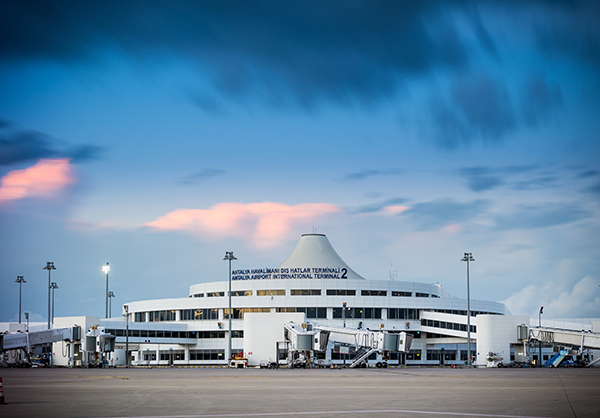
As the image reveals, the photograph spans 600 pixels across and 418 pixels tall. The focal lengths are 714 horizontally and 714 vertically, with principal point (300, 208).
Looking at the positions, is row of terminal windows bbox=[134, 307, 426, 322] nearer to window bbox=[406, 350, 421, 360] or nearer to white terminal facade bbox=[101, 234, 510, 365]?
white terminal facade bbox=[101, 234, 510, 365]

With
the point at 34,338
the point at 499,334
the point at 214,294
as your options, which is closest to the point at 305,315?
the point at 214,294

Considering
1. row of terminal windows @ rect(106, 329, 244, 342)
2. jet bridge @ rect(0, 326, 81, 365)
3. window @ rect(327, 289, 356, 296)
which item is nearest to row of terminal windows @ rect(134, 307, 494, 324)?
row of terminal windows @ rect(106, 329, 244, 342)

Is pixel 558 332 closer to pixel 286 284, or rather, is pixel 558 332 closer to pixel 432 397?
pixel 286 284

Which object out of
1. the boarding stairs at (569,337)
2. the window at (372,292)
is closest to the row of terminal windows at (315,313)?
the window at (372,292)

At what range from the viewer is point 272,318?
290 feet

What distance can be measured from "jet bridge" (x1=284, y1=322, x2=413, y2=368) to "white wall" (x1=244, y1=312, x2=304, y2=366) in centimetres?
412

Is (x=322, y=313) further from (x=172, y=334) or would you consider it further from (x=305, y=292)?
(x=172, y=334)

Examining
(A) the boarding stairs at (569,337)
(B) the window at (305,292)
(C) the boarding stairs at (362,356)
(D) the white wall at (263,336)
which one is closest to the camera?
(A) the boarding stairs at (569,337)

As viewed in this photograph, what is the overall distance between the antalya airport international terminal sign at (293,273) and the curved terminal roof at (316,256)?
2.22m

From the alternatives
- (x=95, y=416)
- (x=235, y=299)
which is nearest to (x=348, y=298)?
(x=235, y=299)

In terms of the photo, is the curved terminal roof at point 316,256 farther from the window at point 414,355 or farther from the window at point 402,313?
the window at point 414,355

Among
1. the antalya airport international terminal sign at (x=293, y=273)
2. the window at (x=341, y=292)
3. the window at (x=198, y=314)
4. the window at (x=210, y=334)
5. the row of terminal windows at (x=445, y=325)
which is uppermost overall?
the antalya airport international terminal sign at (x=293, y=273)

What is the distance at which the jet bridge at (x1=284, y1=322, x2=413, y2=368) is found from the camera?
76750 mm

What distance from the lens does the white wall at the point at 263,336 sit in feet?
287
